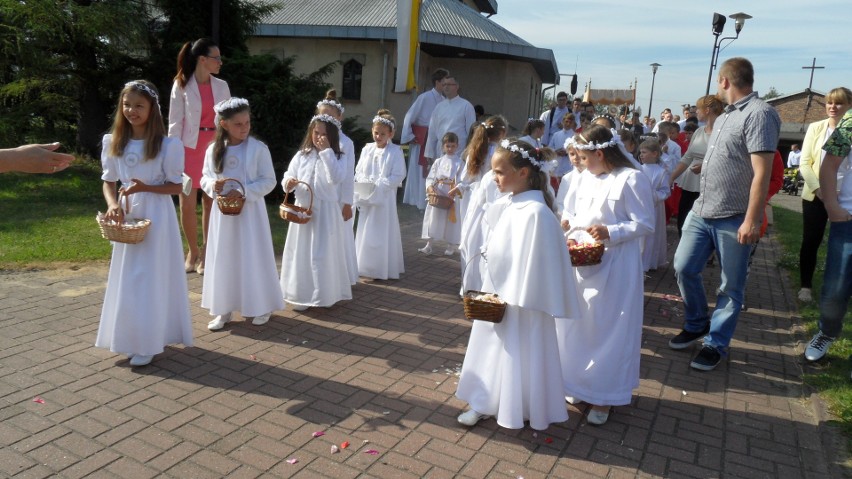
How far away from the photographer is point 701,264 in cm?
537

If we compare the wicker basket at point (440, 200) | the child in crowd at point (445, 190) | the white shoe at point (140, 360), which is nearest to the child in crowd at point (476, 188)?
the wicker basket at point (440, 200)

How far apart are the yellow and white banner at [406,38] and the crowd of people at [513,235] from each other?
3202 millimetres

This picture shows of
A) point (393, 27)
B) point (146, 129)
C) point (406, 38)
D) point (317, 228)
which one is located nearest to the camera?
point (146, 129)

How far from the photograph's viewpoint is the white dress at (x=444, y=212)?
8.32 m

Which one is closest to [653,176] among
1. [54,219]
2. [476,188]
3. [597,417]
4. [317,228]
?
[476,188]

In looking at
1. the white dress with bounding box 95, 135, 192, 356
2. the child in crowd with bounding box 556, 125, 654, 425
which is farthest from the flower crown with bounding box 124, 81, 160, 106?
the child in crowd with bounding box 556, 125, 654, 425

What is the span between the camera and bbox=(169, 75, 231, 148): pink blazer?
23.4ft

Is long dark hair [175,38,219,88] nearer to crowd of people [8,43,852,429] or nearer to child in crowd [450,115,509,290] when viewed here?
crowd of people [8,43,852,429]

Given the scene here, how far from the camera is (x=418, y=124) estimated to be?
12242 mm

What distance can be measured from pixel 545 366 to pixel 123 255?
312 centimetres

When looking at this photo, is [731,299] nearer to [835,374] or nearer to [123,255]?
[835,374]

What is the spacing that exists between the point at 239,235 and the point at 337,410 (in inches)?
82.3

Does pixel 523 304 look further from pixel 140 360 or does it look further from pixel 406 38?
pixel 406 38

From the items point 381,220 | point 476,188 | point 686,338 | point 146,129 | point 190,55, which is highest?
point 190,55
